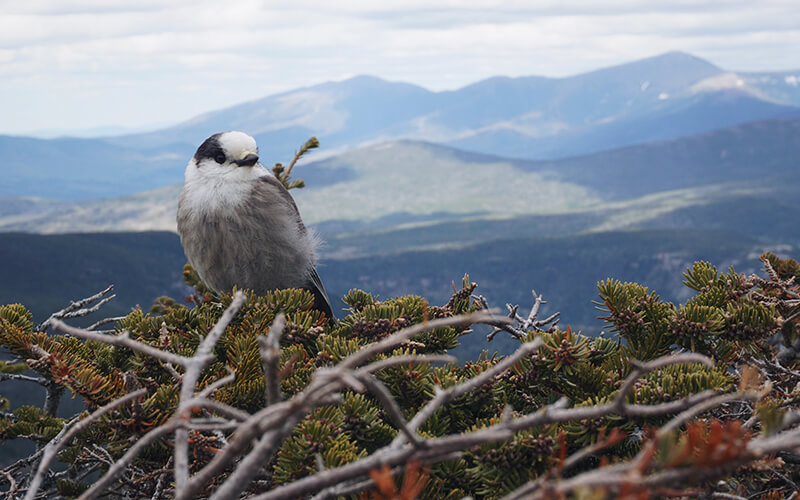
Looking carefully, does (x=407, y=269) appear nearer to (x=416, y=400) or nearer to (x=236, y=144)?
(x=236, y=144)

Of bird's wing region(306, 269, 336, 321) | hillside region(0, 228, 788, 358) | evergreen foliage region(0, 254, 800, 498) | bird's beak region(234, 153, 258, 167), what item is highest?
bird's beak region(234, 153, 258, 167)

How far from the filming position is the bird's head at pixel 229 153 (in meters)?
6.36

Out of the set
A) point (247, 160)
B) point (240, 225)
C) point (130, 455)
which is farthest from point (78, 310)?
point (130, 455)

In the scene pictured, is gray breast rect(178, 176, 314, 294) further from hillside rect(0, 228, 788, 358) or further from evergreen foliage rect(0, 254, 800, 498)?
hillside rect(0, 228, 788, 358)

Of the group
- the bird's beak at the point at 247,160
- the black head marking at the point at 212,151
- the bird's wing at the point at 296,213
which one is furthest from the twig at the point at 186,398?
the black head marking at the point at 212,151

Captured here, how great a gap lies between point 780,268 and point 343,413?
2.87 meters

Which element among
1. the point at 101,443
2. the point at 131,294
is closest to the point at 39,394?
the point at 131,294

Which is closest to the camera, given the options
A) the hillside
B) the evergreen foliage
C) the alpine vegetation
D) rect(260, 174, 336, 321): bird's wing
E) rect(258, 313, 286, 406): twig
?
rect(258, 313, 286, 406): twig

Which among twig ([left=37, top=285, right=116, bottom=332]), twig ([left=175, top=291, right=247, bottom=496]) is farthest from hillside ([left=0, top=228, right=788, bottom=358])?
twig ([left=175, top=291, right=247, bottom=496])

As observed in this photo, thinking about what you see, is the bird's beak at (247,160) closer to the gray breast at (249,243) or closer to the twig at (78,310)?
the gray breast at (249,243)

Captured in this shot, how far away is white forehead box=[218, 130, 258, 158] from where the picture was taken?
20.9 feet

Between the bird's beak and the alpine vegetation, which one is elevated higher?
the bird's beak

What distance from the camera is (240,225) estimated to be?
5.93 m

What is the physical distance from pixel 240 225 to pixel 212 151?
960 millimetres
